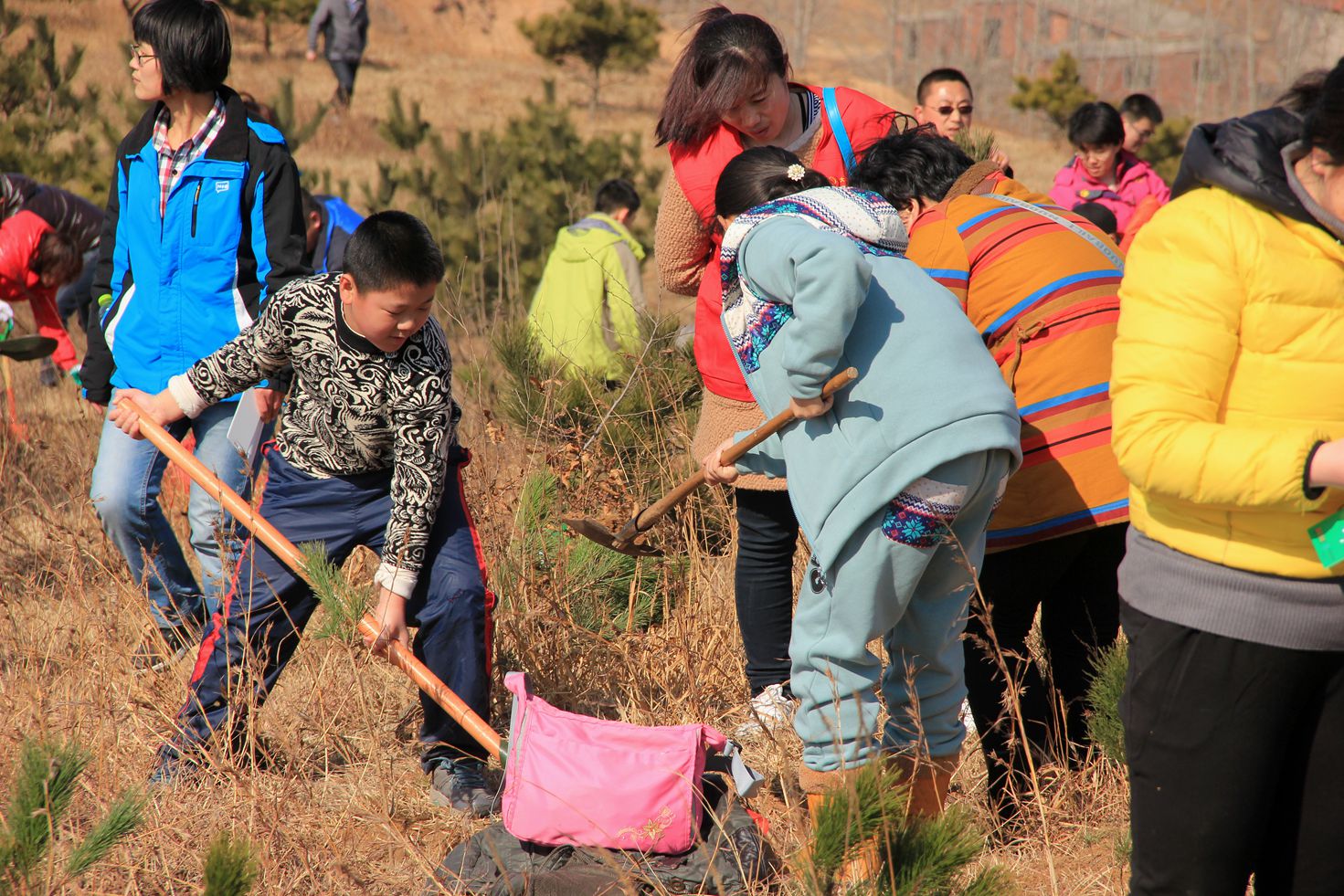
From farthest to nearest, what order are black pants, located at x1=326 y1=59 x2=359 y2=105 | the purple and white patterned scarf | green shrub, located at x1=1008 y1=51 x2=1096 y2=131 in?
black pants, located at x1=326 y1=59 x2=359 y2=105 → green shrub, located at x1=1008 y1=51 x2=1096 y2=131 → the purple and white patterned scarf

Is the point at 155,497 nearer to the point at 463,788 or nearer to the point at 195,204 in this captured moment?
the point at 195,204

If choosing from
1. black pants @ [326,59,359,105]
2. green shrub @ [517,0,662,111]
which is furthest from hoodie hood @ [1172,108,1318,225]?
green shrub @ [517,0,662,111]

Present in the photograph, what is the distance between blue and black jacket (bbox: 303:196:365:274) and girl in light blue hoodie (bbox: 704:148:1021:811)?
325cm

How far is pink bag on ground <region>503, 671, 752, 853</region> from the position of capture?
7.47 feet

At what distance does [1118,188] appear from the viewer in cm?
612

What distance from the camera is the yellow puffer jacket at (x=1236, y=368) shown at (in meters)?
1.44

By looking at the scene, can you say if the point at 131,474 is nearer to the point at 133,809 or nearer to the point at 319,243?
the point at 133,809

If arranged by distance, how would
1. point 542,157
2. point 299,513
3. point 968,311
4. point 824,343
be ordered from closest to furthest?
point 824,343 < point 968,311 < point 299,513 < point 542,157

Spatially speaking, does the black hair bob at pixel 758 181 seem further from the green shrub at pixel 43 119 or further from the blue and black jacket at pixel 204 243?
the green shrub at pixel 43 119

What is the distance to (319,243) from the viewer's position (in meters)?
5.29

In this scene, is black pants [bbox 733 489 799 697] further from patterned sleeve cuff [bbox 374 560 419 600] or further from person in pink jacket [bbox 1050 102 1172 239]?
person in pink jacket [bbox 1050 102 1172 239]

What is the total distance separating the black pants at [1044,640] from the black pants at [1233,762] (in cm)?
78

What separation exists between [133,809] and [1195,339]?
1428mm

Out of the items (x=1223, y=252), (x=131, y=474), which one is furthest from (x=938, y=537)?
(x=131, y=474)
